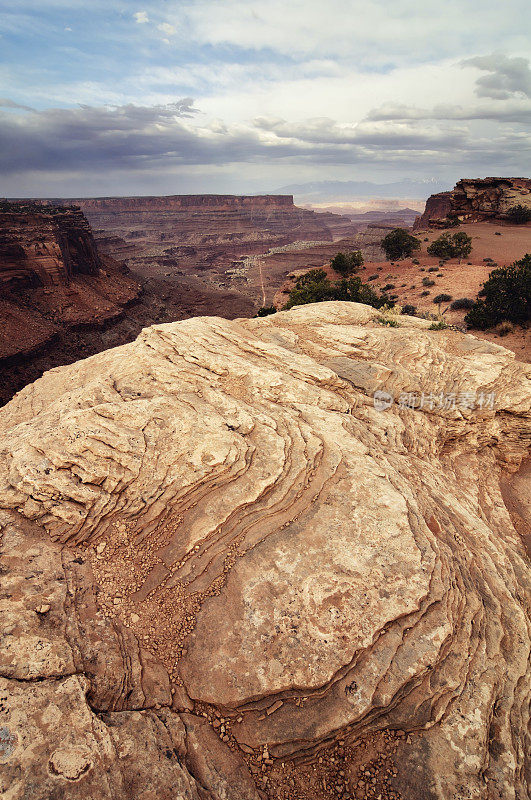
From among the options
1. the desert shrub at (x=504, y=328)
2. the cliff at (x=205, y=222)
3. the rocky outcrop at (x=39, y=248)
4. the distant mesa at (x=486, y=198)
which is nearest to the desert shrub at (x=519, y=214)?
the distant mesa at (x=486, y=198)

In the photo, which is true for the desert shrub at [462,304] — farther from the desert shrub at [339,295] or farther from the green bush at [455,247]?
the green bush at [455,247]

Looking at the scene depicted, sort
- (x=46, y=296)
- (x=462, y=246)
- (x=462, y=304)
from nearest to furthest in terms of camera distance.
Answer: (x=462, y=304)
(x=462, y=246)
(x=46, y=296)

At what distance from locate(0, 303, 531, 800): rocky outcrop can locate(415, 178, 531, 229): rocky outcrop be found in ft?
236

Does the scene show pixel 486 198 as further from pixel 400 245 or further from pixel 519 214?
pixel 400 245

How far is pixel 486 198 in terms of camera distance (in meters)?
65.0

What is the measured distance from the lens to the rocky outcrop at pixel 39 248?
48.7 meters

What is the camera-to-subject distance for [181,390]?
1160 centimetres

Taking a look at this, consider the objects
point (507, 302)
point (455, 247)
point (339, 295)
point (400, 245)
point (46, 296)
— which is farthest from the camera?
point (400, 245)

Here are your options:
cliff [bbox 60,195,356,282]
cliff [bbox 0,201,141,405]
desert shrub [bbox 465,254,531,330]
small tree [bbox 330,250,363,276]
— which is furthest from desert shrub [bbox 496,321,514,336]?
cliff [bbox 60,195,356,282]

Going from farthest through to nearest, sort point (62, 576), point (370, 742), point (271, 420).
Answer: point (271, 420)
point (62, 576)
point (370, 742)

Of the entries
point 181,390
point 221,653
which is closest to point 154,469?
point 181,390

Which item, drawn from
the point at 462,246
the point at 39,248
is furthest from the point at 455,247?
the point at 39,248

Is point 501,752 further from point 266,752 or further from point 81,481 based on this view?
point 81,481

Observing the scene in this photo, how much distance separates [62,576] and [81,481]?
6.81ft
